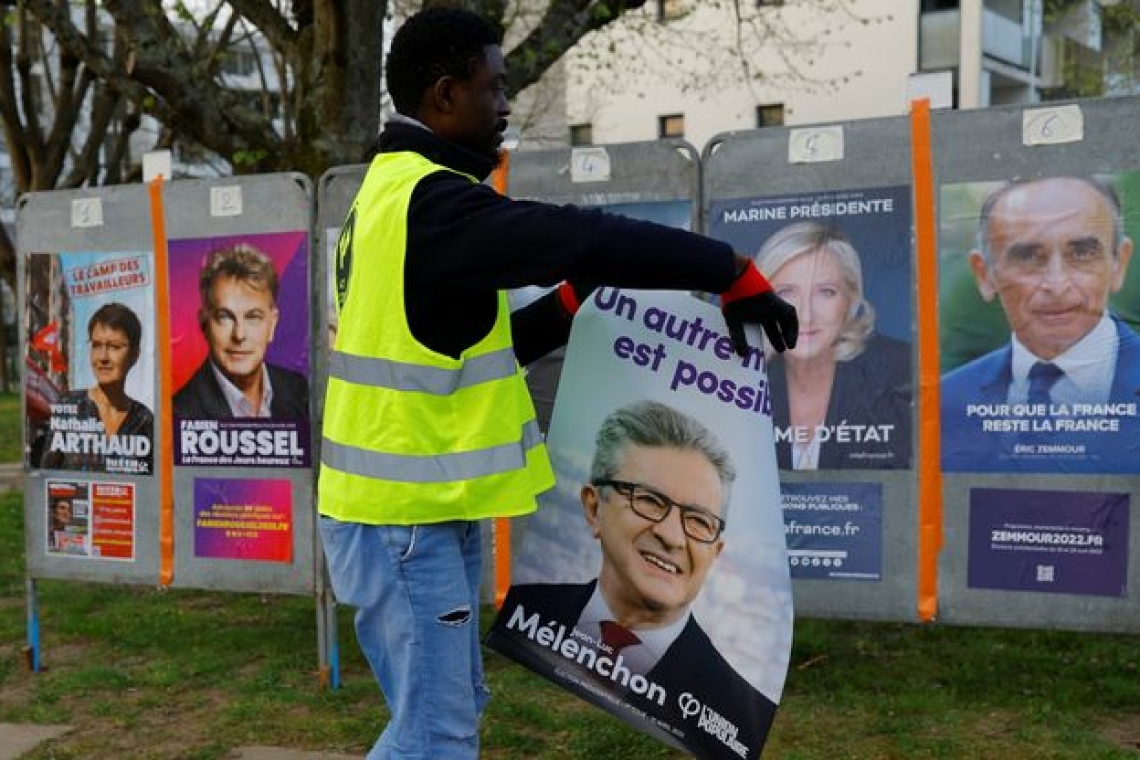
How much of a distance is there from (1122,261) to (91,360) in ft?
14.5

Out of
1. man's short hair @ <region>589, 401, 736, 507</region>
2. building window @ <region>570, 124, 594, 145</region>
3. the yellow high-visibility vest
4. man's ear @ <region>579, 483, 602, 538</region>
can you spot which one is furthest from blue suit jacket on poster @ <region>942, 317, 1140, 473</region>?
building window @ <region>570, 124, 594, 145</region>

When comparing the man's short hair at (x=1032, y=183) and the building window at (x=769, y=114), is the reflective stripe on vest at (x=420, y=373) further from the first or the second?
the building window at (x=769, y=114)

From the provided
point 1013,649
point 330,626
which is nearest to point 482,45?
point 330,626

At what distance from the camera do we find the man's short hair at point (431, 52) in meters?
2.62

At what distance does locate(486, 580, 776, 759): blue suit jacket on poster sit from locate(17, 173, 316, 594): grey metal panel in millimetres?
2426

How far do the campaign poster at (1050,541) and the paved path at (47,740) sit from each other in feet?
8.08

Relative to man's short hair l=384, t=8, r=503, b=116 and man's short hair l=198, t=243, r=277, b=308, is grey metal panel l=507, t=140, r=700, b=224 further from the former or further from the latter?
man's short hair l=384, t=8, r=503, b=116

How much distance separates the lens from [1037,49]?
3097 centimetres

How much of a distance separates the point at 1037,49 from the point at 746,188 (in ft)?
96.9

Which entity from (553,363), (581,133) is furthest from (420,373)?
(581,133)

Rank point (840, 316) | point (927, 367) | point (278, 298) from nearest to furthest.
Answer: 1. point (927, 367)
2. point (840, 316)
3. point (278, 298)

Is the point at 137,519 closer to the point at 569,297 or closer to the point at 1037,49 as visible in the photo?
the point at 569,297

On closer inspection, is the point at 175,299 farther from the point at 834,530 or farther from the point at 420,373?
the point at 420,373

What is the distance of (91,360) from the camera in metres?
5.67
